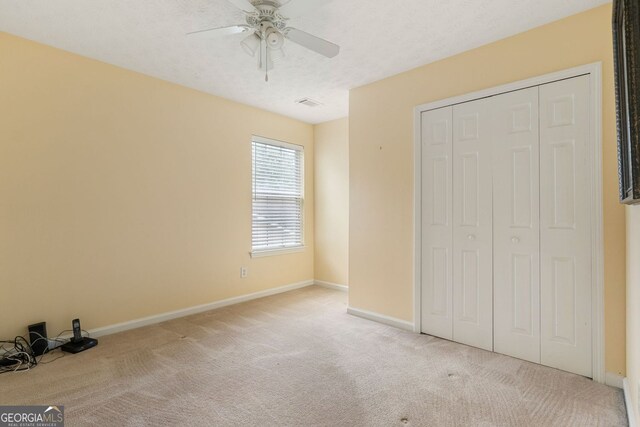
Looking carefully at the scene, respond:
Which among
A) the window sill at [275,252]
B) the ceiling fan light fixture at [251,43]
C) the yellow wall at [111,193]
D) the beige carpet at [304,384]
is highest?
the ceiling fan light fixture at [251,43]

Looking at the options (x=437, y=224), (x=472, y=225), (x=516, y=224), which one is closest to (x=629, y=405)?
(x=516, y=224)

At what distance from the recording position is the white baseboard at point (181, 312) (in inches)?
123

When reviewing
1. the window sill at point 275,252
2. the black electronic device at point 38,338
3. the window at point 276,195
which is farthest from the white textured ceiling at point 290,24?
the black electronic device at point 38,338

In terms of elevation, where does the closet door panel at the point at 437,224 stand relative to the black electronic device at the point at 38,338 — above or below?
above

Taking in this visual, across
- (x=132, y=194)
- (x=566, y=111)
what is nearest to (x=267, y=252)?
(x=132, y=194)

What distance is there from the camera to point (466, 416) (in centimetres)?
189

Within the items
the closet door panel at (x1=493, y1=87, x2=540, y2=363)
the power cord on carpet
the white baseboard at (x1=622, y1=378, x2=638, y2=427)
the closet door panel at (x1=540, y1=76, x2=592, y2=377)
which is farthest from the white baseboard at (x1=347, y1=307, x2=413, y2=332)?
the power cord on carpet

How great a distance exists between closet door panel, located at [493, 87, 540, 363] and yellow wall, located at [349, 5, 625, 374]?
33 cm

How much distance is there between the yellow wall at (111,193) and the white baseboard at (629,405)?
376 centimetres

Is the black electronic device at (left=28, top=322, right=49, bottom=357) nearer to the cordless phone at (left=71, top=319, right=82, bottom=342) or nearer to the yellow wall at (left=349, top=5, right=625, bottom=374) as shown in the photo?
the cordless phone at (left=71, top=319, right=82, bottom=342)

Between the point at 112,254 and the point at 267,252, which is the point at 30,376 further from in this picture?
the point at 267,252

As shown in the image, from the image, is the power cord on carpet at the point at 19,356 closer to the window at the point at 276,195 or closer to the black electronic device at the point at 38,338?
the black electronic device at the point at 38,338

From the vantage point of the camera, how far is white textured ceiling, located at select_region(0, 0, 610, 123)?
2271 mm

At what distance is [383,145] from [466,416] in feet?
8.32
